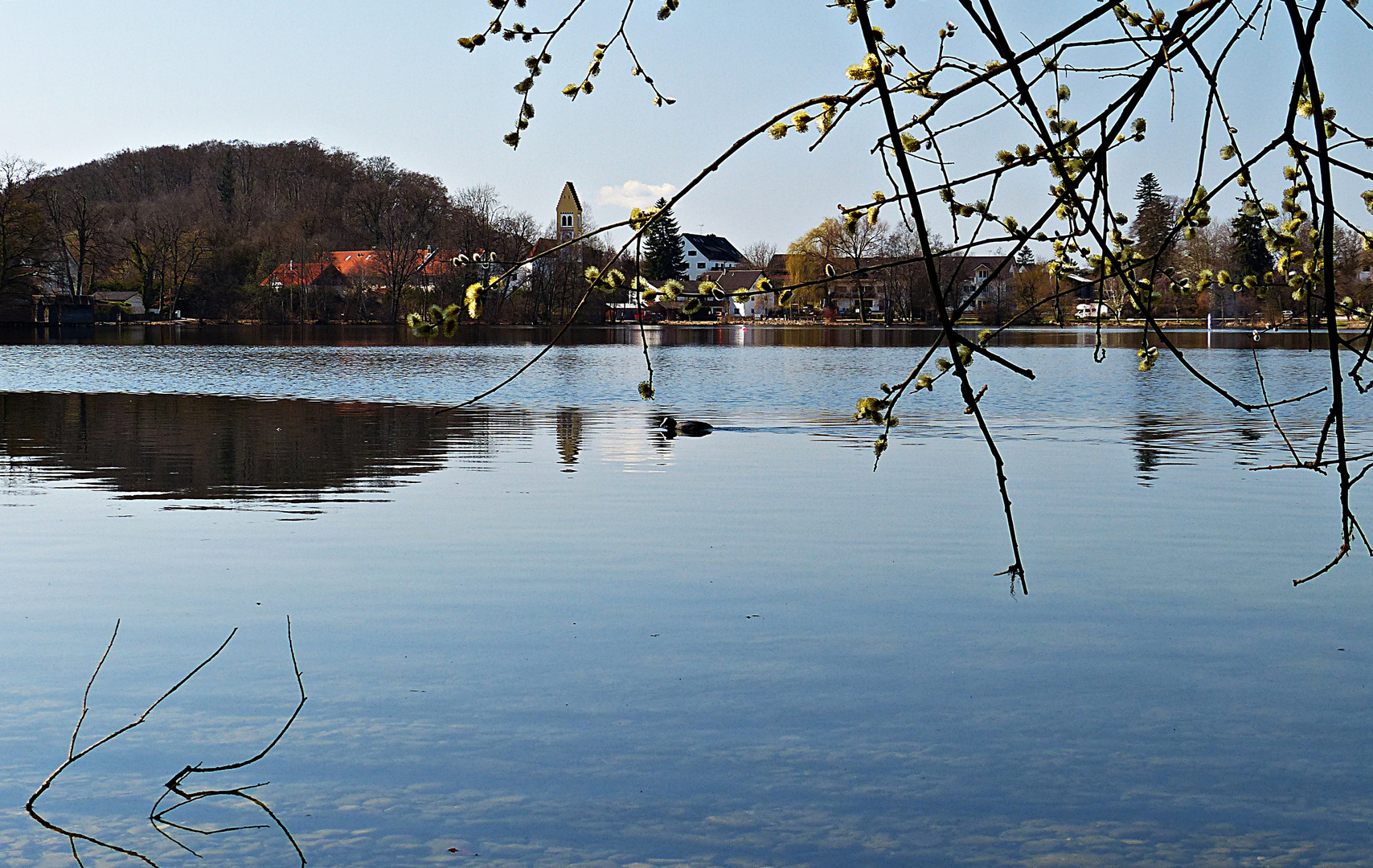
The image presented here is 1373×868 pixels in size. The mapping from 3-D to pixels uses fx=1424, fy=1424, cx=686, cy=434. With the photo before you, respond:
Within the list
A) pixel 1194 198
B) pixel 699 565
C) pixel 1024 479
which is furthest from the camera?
pixel 1024 479

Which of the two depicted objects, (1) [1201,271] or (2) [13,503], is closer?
(1) [1201,271]

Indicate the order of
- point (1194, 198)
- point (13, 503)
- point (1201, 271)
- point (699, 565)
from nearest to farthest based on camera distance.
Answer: point (1194, 198) < point (1201, 271) < point (699, 565) < point (13, 503)

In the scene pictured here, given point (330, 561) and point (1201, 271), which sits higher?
point (1201, 271)

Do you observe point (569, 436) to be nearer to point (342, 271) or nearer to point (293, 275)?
point (293, 275)

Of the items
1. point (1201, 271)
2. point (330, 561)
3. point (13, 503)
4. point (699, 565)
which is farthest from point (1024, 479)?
point (1201, 271)

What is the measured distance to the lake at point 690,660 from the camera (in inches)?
233

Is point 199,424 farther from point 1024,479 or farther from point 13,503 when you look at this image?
point 1024,479

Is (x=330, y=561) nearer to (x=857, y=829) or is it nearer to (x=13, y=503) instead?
(x=13, y=503)

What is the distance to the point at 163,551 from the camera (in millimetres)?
11688

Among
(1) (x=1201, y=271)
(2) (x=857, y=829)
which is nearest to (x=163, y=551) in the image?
(2) (x=857, y=829)

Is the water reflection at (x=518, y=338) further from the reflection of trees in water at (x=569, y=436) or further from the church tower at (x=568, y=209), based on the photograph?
the church tower at (x=568, y=209)

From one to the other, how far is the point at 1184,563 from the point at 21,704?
8614 millimetres

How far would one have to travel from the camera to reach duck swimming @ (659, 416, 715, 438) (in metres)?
24.0

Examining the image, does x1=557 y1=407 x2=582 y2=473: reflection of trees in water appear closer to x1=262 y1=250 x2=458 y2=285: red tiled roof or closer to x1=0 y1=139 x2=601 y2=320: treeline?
x1=0 y1=139 x2=601 y2=320: treeline
